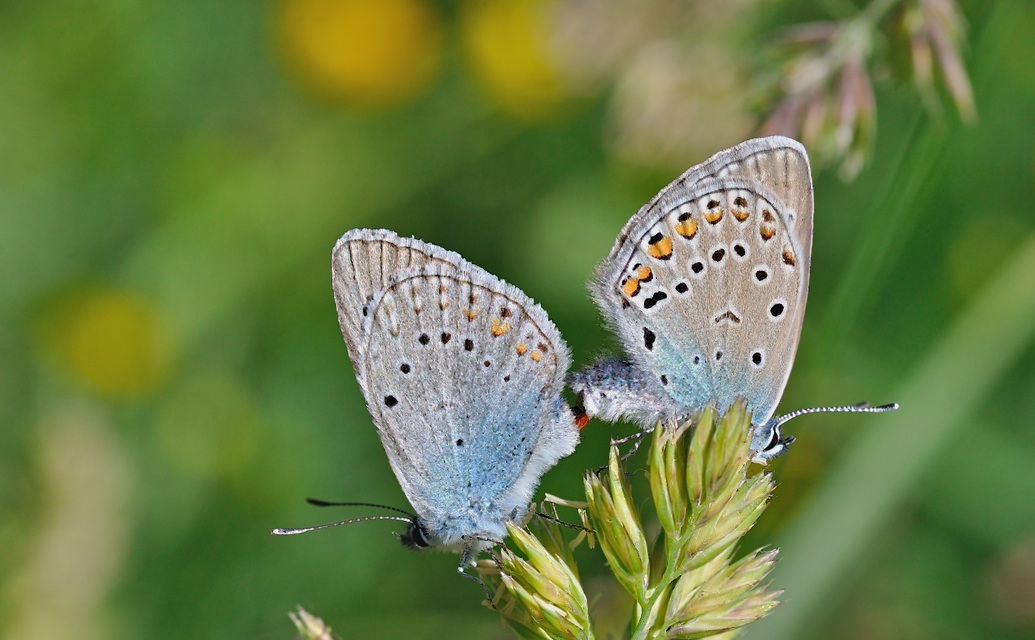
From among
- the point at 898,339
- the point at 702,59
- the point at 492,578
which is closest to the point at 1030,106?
the point at 898,339

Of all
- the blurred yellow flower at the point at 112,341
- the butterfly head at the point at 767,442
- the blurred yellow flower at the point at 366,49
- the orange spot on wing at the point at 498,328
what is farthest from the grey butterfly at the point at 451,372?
the blurred yellow flower at the point at 366,49

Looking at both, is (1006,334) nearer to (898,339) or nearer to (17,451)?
(898,339)

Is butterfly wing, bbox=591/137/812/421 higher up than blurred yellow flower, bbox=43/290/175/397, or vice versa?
butterfly wing, bbox=591/137/812/421

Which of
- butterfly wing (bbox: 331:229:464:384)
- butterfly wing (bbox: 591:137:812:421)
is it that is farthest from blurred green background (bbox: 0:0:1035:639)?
butterfly wing (bbox: 331:229:464:384)

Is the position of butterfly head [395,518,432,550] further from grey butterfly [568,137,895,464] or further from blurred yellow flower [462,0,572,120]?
blurred yellow flower [462,0,572,120]

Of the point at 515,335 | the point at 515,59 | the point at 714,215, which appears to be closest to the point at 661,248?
the point at 714,215

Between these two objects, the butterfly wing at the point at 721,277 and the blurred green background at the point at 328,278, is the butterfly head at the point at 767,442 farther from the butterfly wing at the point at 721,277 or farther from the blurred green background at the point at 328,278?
the blurred green background at the point at 328,278

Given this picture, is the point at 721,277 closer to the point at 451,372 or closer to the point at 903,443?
the point at 451,372
